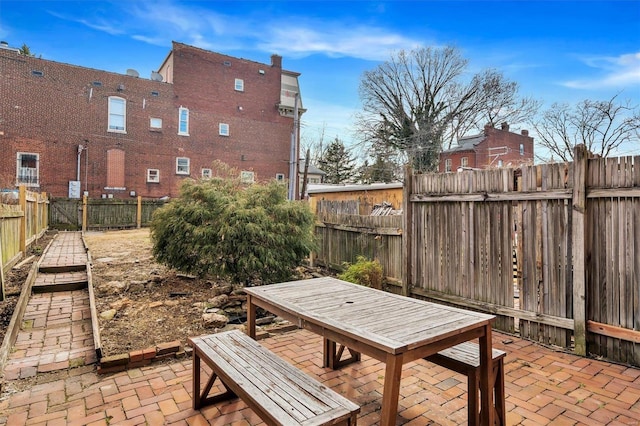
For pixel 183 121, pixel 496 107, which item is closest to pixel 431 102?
pixel 496 107

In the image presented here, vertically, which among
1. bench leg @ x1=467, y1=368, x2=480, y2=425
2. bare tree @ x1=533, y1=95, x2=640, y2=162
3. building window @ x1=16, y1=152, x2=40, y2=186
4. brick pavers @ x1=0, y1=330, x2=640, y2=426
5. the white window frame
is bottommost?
brick pavers @ x1=0, y1=330, x2=640, y2=426

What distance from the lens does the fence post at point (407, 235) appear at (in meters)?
5.45

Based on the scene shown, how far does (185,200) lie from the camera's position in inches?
248

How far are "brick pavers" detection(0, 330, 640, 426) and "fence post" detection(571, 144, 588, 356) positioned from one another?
0.29 meters

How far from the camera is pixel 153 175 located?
2288 cm

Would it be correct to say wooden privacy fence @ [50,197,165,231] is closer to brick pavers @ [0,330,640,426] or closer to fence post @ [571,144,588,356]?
brick pavers @ [0,330,640,426]

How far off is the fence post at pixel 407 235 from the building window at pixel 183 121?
2123cm

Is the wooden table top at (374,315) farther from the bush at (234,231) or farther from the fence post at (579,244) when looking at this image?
the bush at (234,231)

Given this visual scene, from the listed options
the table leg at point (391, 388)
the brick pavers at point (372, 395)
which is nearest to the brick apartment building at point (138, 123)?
the brick pavers at point (372, 395)

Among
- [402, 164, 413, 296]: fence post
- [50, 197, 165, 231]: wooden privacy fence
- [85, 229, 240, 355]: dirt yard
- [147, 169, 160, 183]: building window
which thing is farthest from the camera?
[147, 169, 160, 183]: building window

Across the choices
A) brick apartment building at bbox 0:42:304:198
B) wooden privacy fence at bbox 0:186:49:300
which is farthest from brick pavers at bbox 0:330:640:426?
brick apartment building at bbox 0:42:304:198

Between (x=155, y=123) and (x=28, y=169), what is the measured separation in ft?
22.9

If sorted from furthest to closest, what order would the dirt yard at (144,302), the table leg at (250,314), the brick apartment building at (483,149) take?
the brick apartment building at (483,149)
the dirt yard at (144,302)
the table leg at (250,314)

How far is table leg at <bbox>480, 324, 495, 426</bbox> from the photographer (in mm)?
2295
